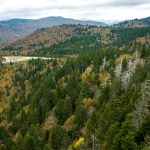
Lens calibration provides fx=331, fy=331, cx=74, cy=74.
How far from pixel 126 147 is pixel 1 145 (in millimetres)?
76515

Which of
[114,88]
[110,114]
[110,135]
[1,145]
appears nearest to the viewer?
[110,135]

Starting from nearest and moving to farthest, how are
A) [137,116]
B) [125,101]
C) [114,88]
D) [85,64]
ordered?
[137,116] → [125,101] → [114,88] → [85,64]

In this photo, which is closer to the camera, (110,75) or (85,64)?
(110,75)

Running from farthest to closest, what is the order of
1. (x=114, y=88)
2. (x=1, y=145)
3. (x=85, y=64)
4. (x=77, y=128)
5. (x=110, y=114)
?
(x=85, y=64), (x=1, y=145), (x=77, y=128), (x=114, y=88), (x=110, y=114)

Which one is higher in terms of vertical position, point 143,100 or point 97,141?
point 143,100

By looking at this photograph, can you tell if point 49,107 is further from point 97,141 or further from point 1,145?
point 97,141

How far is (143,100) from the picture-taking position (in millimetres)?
72500

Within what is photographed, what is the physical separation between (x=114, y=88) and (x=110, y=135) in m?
41.0

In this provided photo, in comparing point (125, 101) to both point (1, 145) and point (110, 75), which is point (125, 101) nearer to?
point (110, 75)

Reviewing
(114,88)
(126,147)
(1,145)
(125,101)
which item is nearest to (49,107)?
(1,145)

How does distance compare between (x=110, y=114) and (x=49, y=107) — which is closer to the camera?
(x=110, y=114)

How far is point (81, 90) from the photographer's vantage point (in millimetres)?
129375

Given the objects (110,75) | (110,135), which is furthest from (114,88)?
(110,135)

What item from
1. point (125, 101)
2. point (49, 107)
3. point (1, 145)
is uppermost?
point (125, 101)
